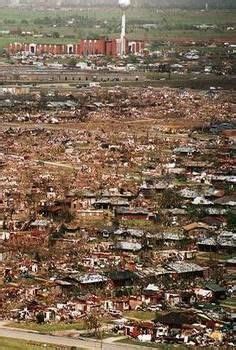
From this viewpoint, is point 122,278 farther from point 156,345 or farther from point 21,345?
point 21,345

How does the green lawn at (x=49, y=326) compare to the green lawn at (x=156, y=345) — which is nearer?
the green lawn at (x=156, y=345)

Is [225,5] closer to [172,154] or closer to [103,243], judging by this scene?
[172,154]

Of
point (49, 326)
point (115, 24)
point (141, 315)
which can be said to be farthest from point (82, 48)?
point (49, 326)

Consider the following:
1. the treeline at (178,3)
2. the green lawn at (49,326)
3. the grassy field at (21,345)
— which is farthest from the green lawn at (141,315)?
the treeline at (178,3)

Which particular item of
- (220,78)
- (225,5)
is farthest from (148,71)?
(225,5)

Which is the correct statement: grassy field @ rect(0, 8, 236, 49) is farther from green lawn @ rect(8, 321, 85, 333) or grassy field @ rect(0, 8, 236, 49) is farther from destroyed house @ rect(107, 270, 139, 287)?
green lawn @ rect(8, 321, 85, 333)

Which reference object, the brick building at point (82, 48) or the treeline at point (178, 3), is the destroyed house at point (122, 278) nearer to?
the brick building at point (82, 48)

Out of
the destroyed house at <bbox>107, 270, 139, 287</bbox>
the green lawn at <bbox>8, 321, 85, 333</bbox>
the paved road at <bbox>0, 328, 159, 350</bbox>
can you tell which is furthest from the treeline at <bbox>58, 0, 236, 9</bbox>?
the paved road at <bbox>0, 328, 159, 350</bbox>
